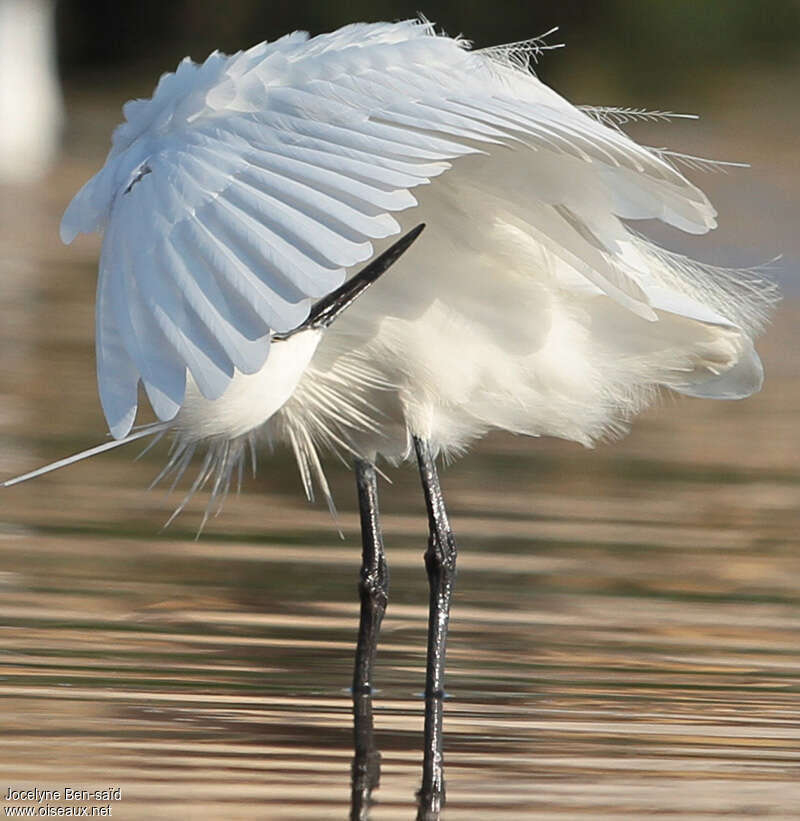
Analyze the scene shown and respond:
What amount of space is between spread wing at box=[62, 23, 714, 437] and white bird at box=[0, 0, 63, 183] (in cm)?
1511

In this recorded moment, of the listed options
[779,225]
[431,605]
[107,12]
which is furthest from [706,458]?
[107,12]

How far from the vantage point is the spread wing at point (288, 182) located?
4402mm

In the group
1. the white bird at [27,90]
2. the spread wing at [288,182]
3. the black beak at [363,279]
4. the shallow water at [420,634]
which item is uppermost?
the spread wing at [288,182]

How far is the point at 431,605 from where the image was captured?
20.2 ft

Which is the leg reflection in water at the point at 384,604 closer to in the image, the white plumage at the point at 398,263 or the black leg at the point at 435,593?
the black leg at the point at 435,593

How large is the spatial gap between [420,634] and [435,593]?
355 millimetres

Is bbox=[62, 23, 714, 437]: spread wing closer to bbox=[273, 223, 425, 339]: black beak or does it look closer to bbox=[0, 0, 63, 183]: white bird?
bbox=[273, 223, 425, 339]: black beak

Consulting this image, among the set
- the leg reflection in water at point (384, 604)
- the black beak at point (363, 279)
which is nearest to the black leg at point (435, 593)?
the leg reflection in water at point (384, 604)

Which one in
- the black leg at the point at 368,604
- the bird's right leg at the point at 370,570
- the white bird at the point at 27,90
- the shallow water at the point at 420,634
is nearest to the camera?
the shallow water at the point at 420,634

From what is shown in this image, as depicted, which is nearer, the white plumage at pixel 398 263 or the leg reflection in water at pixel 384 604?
the white plumage at pixel 398 263

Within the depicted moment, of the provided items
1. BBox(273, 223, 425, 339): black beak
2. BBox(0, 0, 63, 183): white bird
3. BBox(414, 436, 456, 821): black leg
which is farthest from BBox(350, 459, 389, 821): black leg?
BBox(0, 0, 63, 183): white bird

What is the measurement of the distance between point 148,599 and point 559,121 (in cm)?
202

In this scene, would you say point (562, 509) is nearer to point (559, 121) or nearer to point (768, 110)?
point (559, 121)

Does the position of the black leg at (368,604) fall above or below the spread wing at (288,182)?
below
